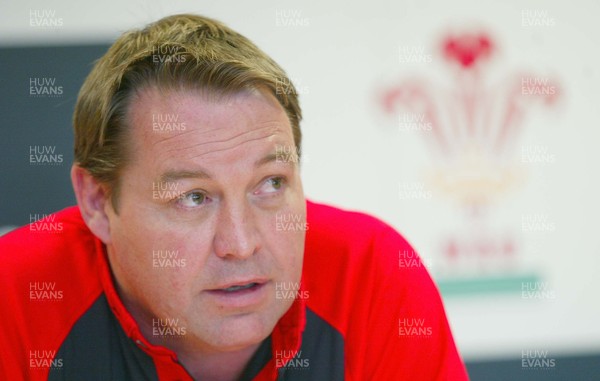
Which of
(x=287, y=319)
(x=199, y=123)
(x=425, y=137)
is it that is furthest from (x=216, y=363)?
(x=425, y=137)

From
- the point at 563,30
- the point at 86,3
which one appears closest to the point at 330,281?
the point at 86,3

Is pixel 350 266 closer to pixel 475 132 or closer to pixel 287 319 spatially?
pixel 287 319

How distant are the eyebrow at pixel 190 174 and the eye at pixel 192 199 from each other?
27 millimetres

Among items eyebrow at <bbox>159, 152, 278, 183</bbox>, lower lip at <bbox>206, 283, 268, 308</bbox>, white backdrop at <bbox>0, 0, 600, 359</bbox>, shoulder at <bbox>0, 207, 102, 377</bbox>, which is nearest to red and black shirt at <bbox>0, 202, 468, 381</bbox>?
shoulder at <bbox>0, 207, 102, 377</bbox>

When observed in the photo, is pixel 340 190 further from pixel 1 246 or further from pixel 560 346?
pixel 1 246

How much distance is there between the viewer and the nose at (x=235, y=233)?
3.39ft

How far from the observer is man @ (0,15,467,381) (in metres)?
1.06

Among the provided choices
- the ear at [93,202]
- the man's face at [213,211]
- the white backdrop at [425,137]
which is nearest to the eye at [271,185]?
the man's face at [213,211]

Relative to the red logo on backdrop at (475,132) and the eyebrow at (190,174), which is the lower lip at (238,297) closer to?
the eyebrow at (190,174)

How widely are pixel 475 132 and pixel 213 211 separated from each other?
48.8 inches

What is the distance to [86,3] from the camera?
2.00 m

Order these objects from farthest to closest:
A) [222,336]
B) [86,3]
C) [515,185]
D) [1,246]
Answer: [515,185], [86,3], [1,246], [222,336]

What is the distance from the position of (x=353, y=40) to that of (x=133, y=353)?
1.22 metres

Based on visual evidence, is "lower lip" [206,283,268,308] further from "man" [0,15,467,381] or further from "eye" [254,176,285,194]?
"eye" [254,176,285,194]
